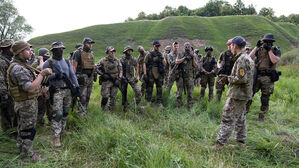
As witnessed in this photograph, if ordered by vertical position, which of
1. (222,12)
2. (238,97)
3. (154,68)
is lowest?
(238,97)

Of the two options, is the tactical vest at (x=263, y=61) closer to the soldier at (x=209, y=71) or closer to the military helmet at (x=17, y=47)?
the soldier at (x=209, y=71)

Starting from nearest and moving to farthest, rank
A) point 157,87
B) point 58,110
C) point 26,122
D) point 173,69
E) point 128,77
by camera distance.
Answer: point 26,122 → point 58,110 → point 128,77 → point 173,69 → point 157,87

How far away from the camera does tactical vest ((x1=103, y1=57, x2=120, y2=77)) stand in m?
5.18

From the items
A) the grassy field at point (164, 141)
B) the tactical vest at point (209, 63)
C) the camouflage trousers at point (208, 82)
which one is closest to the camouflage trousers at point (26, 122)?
the grassy field at point (164, 141)

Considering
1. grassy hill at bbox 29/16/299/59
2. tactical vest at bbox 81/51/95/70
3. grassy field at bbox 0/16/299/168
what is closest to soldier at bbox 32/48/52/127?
grassy field at bbox 0/16/299/168

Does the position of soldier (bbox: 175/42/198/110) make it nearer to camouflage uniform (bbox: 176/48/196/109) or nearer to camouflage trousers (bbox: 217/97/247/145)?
camouflage uniform (bbox: 176/48/196/109)

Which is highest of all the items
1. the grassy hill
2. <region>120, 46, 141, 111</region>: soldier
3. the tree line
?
the tree line

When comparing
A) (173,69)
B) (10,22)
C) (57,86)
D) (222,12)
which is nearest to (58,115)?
(57,86)

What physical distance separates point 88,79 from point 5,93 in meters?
1.89

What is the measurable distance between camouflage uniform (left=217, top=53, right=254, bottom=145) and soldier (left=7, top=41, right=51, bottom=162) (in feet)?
10.4

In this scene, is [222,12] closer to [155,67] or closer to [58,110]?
[155,67]

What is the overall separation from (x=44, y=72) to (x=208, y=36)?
3040cm

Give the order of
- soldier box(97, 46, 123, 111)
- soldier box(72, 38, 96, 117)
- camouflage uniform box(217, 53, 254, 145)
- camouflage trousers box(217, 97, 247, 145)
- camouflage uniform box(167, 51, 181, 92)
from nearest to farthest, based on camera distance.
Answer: camouflage uniform box(217, 53, 254, 145) < camouflage trousers box(217, 97, 247, 145) < soldier box(72, 38, 96, 117) < soldier box(97, 46, 123, 111) < camouflage uniform box(167, 51, 181, 92)

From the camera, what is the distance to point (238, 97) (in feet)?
10.3
